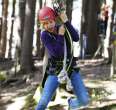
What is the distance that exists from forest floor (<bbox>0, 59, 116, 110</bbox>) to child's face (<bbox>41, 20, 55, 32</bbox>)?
7.27 ft

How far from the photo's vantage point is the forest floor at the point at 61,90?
9730 millimetres

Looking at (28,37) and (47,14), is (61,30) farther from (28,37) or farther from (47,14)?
(28,37)

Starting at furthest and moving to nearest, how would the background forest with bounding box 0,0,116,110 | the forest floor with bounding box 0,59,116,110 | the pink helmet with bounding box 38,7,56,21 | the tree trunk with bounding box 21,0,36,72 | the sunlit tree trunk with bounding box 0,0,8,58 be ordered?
the sunlit tree trunk with bounding box 0,0,8,58 < the tree trunk with bounding box 21,0,36,72 < the background forest with bounding box 0,0,116,110 < the forest floor with bounding box 0,59,116,110 < the pink helmet with bounding box 38,7,56,21

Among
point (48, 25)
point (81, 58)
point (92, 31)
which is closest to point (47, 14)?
point (48, 25)

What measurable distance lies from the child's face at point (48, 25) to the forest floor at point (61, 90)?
7.27 ft

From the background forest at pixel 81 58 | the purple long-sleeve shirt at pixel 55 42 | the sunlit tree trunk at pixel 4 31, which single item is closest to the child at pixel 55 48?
the purple long-sleeve shirt at pixel 55 42

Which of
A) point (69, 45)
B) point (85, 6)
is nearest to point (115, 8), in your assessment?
point (85, 6)

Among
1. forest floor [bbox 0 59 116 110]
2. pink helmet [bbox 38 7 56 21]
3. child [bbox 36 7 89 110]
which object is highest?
pink helmet [bbox 38 7 56 21]

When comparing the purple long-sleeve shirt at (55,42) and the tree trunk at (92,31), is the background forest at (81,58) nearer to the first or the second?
the tree trunk at (92,31)

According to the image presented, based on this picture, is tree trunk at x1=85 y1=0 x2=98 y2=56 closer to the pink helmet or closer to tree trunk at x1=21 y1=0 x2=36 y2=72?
tree trunk at x1=21 y1=0 x2=36 y2=72

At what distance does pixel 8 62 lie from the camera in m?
22.8

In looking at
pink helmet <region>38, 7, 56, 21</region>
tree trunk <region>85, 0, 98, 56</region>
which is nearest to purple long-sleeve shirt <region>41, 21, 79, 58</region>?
pink helmet <region>38, 7, 56, 21</region>

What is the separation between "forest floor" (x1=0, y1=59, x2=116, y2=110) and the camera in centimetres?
973

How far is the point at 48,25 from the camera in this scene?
6.92 m
